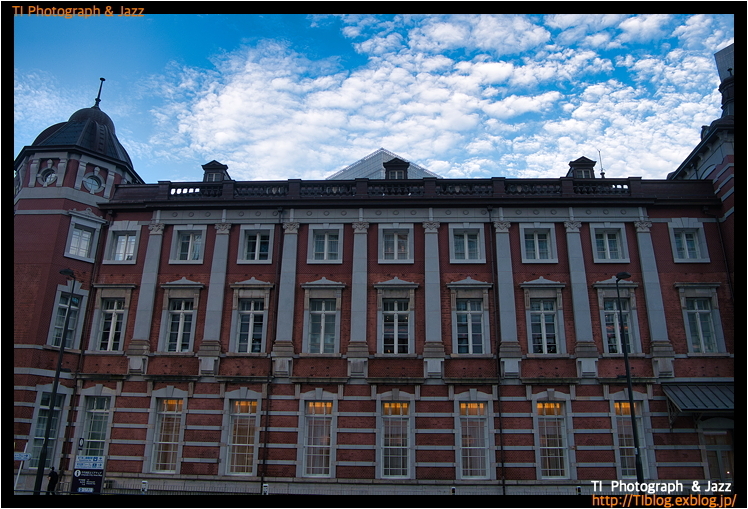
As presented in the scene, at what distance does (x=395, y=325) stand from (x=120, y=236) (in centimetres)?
1505

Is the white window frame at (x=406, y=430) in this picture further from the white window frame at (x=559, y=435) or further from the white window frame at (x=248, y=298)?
the white window frame at (x=248, y=298)

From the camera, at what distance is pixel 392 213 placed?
1029 inches

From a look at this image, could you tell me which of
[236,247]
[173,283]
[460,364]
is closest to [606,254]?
[460,364]

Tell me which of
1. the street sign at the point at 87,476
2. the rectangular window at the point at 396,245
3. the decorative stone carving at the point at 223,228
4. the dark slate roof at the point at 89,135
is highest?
the dark slate roof at the point at 89,135

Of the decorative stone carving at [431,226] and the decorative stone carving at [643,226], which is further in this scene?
the decorative stone carving at [431,226]

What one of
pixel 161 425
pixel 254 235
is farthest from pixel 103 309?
pixel 254 235

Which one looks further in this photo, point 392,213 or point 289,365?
point 392,213

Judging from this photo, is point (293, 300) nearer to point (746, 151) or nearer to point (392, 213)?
point (392, 213)

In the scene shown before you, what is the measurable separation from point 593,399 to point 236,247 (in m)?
18.1

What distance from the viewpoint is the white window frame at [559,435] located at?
2211 cm

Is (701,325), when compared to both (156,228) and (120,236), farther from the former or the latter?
(120,236)

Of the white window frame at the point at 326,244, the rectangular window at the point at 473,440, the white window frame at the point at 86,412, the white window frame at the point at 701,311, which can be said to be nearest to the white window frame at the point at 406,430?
the rectangular window at the point at 473,440

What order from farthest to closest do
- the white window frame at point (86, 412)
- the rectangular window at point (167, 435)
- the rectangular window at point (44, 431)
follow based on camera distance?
the white window frame at point (86, 412) < the rectangular window at point (167, 435) < the rectangular window at point (44, 431)

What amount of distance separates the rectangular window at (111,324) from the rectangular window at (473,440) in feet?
54.1
